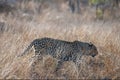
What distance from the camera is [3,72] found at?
6.46 metres

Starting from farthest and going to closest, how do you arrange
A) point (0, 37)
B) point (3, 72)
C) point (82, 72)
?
point (0, 37) < point (82, 72) < point (3, 72)

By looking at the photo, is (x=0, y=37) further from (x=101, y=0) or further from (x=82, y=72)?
(x=101, y=0)

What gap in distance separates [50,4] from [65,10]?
1.90 metres

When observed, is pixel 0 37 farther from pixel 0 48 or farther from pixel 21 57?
pixel 21 57

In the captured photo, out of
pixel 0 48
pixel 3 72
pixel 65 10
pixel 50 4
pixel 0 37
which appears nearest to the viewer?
pixel 3 72

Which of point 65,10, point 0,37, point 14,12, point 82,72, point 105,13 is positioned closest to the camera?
point 82,72

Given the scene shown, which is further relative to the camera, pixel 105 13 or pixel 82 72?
pixel 105 13

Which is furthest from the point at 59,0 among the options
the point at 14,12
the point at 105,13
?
the point at 14,12

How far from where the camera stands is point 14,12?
1714cm

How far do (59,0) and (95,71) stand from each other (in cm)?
1775

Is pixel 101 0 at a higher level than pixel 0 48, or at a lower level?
lower

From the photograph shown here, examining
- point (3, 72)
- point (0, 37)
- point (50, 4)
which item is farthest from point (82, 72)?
point (50, 4)

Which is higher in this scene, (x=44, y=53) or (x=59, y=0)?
(x=44, y=53)

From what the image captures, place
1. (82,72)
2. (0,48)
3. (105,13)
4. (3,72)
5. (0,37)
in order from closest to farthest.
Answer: (3,72) → (82,72) → (0,48) → (0,37) → (105,13)
